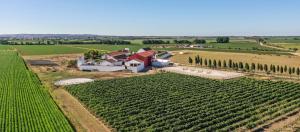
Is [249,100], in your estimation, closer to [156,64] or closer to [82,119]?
[82,119]

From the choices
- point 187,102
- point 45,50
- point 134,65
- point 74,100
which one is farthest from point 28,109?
point 45,50

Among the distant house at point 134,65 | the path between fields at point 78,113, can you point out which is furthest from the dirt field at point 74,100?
the distant house at point 134,65

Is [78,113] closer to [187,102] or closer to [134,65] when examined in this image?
[187,102]

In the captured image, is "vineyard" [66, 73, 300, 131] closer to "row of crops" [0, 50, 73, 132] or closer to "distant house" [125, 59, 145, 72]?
"row of crops" [0, 50, 73, 132]

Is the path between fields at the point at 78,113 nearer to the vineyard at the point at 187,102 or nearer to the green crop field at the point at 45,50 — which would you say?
the vineyard at the point at 187,102

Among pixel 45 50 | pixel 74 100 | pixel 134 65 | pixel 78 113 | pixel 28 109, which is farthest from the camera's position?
pixel 45 50

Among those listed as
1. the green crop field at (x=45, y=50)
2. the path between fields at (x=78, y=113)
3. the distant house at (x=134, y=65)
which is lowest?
the path between fields at (x=78, y=113)

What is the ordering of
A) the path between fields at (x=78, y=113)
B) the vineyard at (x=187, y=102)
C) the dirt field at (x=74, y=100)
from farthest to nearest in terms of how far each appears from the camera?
the dirt field at (x=74, y=100), the vineyard at (x=187, y=102), the path between fields at (x=78, y=113)

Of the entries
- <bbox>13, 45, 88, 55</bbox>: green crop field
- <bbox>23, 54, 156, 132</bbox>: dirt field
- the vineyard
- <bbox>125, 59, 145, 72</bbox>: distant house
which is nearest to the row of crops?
<bbox>23, 54, 156, 132</bbox>: dirt field
